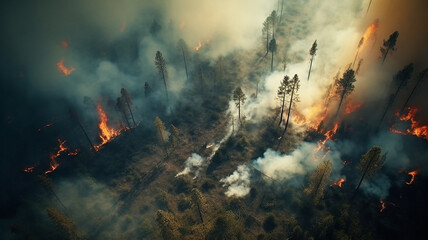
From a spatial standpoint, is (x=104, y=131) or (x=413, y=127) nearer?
Answer: (x=413, y=127)

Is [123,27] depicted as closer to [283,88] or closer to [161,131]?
[161,131]

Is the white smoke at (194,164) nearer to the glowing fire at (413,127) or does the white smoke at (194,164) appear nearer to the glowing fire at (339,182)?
the glowing fire at (339,182)

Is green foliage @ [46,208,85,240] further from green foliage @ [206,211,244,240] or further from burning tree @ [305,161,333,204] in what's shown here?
burning tree @ [305,161,333,204]

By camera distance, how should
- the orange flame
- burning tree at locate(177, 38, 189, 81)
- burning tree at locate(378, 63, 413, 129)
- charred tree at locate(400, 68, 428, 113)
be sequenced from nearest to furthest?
charred tree at locate(400, 68, 428, 113) < burning tree at locate(378, 63, 413, 129) < burning tree at locate(177, 38, 189, 81) < the orange flame

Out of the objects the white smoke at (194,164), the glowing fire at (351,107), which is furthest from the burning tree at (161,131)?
the glowing fire at (351,107)

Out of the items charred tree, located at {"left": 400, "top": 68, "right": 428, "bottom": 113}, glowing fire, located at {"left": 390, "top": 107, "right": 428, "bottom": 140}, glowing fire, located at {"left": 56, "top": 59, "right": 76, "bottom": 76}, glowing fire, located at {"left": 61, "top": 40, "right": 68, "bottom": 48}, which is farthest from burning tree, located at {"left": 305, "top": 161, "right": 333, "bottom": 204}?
glowing fire, located at {"left": 61, "top": 40, "right": 68, "bottom": 48}

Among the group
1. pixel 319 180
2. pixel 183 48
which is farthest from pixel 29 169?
pixel 319 180

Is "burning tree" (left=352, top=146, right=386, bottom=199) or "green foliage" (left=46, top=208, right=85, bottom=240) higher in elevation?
"green foliage" (left=46, top=208, right=85, bottom=240)

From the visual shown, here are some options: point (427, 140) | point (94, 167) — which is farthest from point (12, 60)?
point (427, 140)
